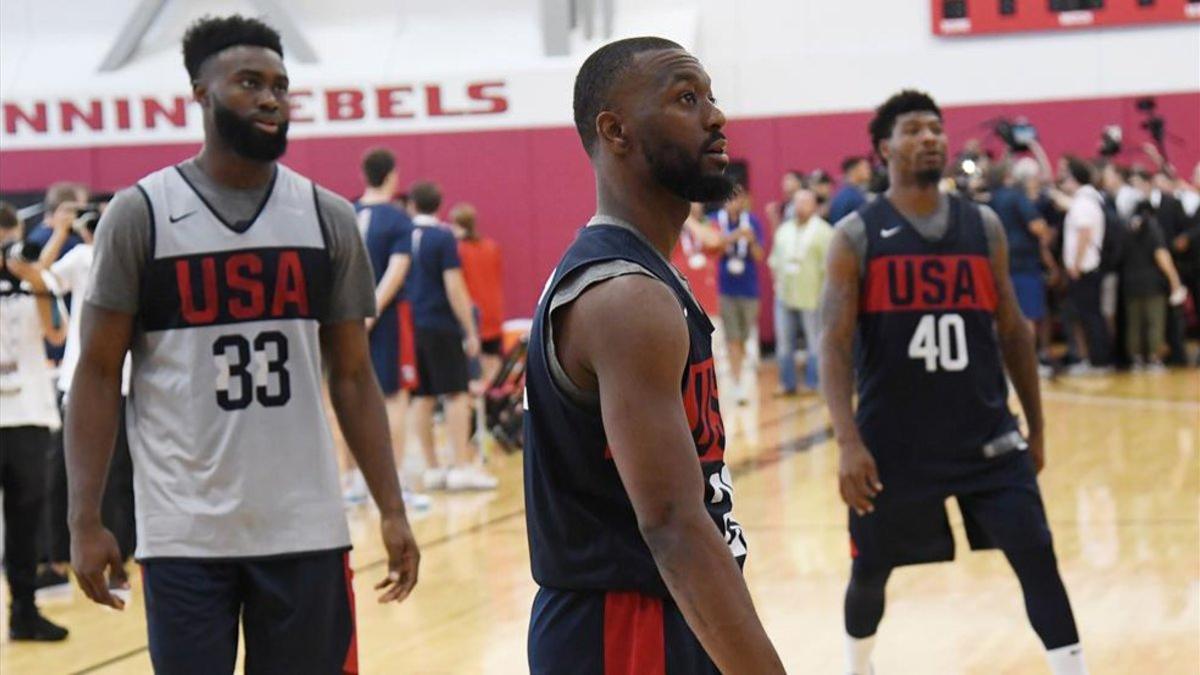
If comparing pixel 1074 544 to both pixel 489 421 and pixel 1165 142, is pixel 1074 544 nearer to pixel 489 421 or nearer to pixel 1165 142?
pixel 489 421

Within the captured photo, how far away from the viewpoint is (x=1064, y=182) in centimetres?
1853

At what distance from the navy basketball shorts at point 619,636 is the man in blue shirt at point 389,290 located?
7499 millimetres

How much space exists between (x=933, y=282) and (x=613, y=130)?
2.98m

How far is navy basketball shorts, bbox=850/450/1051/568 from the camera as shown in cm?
545

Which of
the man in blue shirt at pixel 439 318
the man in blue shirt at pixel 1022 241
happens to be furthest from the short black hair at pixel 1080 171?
the man in blue shirt at pixel 439 318

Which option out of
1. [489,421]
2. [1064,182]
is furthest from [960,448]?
[1064,182]

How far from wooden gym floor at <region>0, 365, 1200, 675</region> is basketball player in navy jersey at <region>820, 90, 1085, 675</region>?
1.08m

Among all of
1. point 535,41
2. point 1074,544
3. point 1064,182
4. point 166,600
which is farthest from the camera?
point 535,41

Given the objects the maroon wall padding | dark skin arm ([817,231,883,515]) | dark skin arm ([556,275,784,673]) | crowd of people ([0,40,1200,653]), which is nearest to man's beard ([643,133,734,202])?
crowd of people ([0,40,1200,653])

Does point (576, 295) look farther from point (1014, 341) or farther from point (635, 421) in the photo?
point (1014, 341)

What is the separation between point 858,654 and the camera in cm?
591

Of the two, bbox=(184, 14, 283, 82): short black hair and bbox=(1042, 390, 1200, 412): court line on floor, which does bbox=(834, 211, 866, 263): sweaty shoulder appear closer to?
bbox=(184, 14, 283, 82): short black hair

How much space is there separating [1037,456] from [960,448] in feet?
1.17

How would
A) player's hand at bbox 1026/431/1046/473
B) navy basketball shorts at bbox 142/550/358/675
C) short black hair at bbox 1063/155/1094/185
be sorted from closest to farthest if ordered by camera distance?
navy basketball shorts at bbox 142/550/358/675
player's hand at bbox 1026/431/1046/473
short black hair at bbox 1063/155/1094/185
